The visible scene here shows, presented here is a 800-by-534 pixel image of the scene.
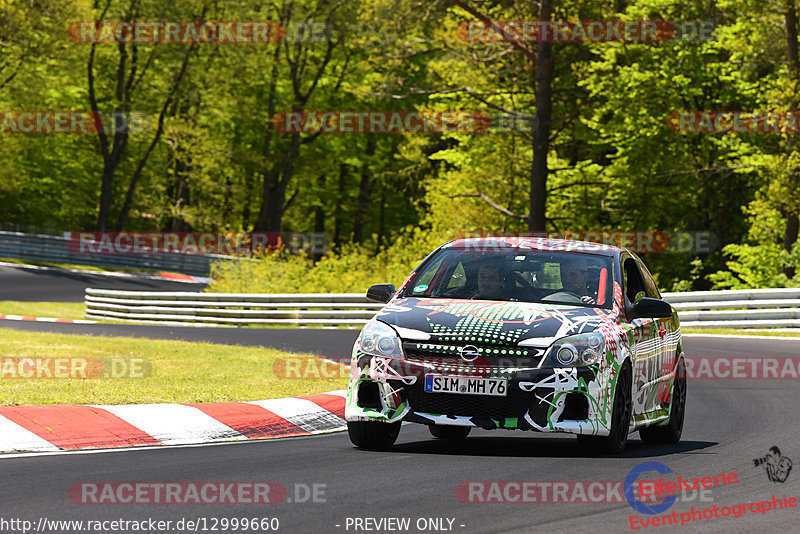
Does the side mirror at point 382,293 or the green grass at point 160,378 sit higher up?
the side mirror at point 382,293

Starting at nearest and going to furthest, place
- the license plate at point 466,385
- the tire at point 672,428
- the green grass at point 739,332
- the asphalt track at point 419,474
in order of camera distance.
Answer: the asphalt track at point 419,474, the license plate at point 466,385, the tire at point 672,428, the green grass at point 739,332

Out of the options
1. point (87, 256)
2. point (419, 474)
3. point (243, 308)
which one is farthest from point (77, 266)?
point (419, 474)

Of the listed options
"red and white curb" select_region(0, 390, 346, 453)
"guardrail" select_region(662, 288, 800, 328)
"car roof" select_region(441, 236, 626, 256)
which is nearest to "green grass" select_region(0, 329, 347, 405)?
"red and white curb" select_region(0, 390, 346, 453)

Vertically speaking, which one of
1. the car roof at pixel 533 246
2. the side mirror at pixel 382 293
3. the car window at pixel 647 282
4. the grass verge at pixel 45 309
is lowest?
the grass verge at pixel 45 309

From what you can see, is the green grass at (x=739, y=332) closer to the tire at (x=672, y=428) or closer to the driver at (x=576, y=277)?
the tire at (x=672, y=428)

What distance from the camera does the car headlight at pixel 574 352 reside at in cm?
854

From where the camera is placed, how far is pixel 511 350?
8547 mm

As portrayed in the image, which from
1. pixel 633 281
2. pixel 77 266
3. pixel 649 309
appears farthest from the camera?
pixel 77 266

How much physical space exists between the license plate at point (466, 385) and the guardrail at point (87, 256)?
147 feet

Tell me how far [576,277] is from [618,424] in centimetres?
135

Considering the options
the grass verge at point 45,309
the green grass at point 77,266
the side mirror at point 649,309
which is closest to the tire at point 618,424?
the side mirror at point 649,309

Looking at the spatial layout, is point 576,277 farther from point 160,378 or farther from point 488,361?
point 160,378

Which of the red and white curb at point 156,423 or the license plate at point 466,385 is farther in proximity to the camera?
the red and white curb at point 156,423

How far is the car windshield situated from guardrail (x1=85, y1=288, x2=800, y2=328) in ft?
52.3
